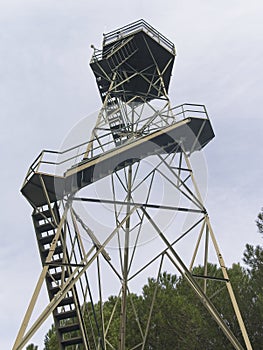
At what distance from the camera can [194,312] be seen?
20375 mm

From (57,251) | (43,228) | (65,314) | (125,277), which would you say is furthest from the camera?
(125,277)

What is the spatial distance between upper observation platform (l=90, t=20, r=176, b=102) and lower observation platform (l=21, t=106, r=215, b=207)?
8.58ft

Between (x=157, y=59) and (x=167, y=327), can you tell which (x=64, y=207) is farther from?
(x=167, y=327)

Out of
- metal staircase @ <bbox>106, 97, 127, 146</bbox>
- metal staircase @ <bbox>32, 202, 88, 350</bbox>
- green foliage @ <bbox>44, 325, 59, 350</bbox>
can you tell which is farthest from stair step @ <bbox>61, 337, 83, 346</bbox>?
green foliage @ <bbox>44, 325, 59, 350</bbox>

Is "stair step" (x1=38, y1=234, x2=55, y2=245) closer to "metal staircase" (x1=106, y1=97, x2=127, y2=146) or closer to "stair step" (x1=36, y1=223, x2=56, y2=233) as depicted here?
"stair step" (x1=36, y1=223, x2=56, y2=233)

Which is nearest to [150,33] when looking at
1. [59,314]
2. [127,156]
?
[127,156]

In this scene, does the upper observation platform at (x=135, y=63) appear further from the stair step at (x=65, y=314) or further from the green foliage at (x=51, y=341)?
the green foliage at (x=51, y=341)

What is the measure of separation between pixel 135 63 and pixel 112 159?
5.39 metres

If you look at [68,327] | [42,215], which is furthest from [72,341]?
[42,215]

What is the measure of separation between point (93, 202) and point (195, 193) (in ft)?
9.52

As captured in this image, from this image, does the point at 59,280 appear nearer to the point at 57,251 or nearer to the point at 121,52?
the point at 57,251

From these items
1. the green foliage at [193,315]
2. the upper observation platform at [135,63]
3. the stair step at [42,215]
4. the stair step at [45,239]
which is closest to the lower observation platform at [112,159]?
the stair step at [42,215]

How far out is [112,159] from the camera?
12.8 m

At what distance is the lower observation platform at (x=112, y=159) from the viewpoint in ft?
41.2
